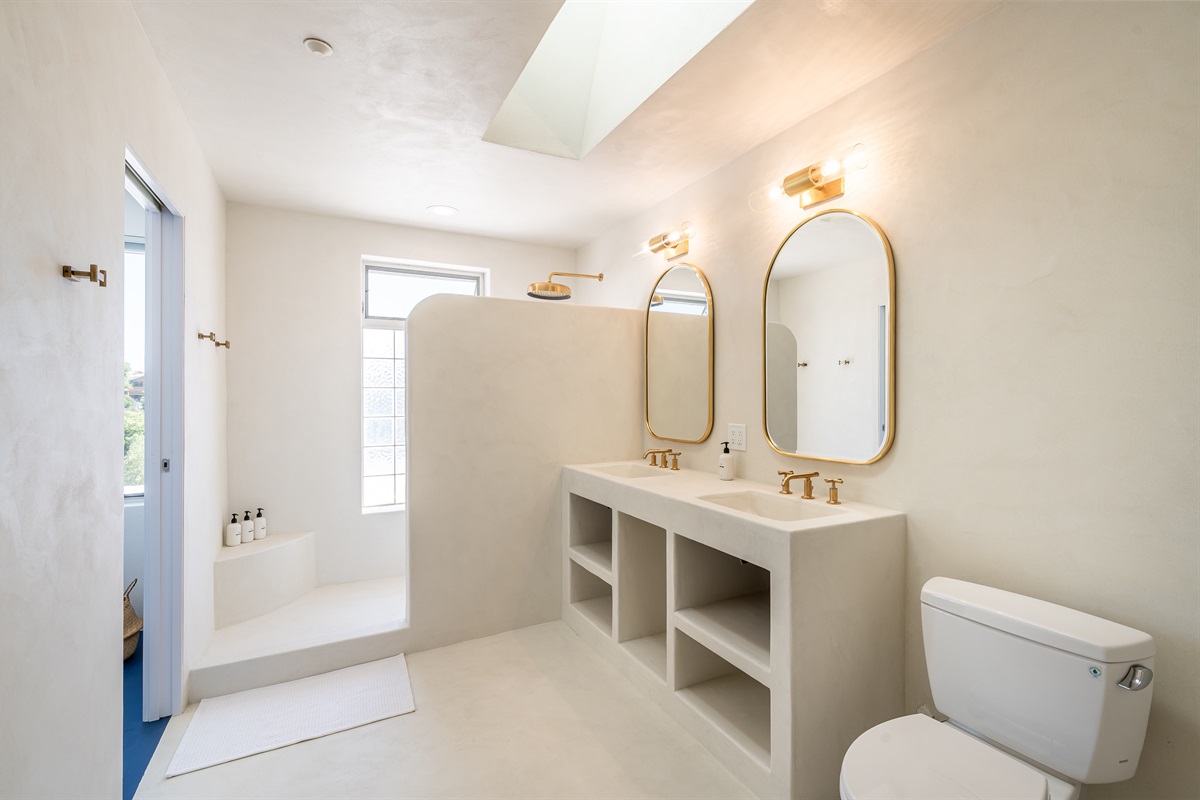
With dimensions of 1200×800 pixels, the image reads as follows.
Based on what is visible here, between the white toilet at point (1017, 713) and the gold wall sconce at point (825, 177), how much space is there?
1457 millimetres

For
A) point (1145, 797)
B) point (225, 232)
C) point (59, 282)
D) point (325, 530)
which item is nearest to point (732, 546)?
point (1145, 797)

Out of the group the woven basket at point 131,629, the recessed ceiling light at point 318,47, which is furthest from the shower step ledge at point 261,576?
the recessed ceiling light at point 318,47

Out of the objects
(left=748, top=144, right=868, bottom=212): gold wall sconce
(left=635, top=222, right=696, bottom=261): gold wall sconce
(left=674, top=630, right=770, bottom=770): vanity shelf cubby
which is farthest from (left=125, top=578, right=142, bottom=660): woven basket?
(left=748, top=144, right=868, bottom=212): gold wall sconce

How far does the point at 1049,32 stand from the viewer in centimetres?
145

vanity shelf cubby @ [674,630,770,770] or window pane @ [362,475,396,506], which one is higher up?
window pane @ [362,475,396,506]

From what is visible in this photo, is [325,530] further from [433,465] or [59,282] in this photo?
[59,282]

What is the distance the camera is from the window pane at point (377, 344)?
3668 mm

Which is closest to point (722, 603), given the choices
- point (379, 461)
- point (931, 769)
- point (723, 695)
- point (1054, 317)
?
point (723, 695)

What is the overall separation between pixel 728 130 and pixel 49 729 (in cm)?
272

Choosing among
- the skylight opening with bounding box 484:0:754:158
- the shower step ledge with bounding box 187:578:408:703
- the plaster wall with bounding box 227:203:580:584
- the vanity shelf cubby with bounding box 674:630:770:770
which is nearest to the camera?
the vanity shelf cubby with bounding box 674:630:770:770

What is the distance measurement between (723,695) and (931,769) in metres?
0.97

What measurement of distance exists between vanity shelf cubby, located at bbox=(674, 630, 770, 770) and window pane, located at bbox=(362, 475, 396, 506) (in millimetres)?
2371

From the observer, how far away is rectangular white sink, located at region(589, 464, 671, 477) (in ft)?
9.45

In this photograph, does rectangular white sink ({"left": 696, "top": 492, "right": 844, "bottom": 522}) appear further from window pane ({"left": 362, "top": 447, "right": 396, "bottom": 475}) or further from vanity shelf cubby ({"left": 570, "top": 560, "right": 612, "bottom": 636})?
window pane ({"left": 362, "top": 447, "right": 396, "bottom": 475})
